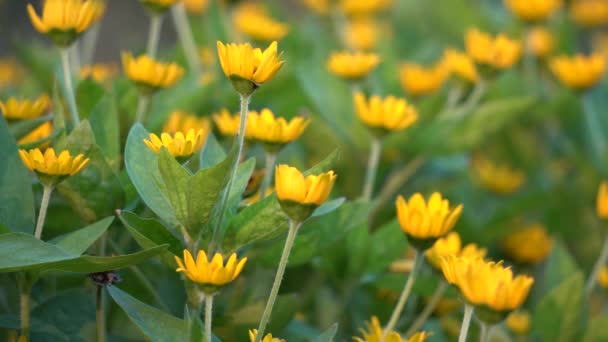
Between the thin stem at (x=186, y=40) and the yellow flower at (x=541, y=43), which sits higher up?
the thin stem at (x=186, y=40)

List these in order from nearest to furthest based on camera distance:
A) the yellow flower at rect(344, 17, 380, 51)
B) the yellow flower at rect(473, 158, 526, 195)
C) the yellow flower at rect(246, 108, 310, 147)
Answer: the yellow flower at rect(246, 108, 310, 147) < the yellow flower at rect(473, 158, 526, 195) < the yellow flower at rect(344, 17, 380, 51)

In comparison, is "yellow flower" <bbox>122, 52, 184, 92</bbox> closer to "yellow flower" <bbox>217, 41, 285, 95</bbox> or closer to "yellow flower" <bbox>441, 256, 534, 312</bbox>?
"yellow flower" <bbox>217, 41, 285, 95</bbox>

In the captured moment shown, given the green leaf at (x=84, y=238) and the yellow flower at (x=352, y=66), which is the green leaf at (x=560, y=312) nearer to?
the yellow flower at (x=352, y=66)

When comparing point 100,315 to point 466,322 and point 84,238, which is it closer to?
point 84,238

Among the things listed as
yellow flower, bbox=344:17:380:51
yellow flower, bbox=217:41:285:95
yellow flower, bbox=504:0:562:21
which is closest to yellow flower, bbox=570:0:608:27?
yellow flower, bbox=344:17:380:51

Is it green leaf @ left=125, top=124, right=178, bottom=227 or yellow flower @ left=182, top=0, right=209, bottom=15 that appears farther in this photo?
yellow flower @ left=182, top=0, right=209, bottom=15

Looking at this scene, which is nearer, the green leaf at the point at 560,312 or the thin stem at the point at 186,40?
→ the green leaf at the point at 560,312

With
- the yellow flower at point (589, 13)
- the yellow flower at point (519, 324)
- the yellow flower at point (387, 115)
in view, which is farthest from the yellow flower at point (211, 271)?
the yellow flower at point (589, 13)
